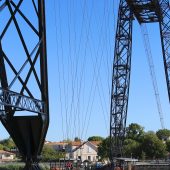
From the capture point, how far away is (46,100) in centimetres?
2161

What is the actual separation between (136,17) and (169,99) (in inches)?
336

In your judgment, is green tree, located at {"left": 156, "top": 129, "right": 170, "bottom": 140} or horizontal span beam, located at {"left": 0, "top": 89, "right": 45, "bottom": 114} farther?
green tree, located at {"left": 156, "top": 129, "right": 170, "bottom": 140}

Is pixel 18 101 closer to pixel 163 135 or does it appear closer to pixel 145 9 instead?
pixel 145 9

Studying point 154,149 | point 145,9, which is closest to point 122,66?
point 145,9

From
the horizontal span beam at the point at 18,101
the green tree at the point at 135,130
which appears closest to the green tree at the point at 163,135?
the green tree at the point at 135,130

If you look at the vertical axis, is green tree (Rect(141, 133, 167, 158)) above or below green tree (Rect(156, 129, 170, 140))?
below

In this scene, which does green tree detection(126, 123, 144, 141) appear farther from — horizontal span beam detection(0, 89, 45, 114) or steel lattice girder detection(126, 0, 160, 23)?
horizontal span beam detection(0, 89, 45, 114)

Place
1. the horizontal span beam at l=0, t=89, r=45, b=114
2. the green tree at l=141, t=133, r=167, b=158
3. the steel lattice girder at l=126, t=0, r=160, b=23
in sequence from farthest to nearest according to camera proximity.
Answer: the green tree at l=141, t=133, r=167, b=158 < the steel lattice girder at l=126, t=0, r=160, b=23 < the horizontal span beam at l=0, t=89, r=45, b=114

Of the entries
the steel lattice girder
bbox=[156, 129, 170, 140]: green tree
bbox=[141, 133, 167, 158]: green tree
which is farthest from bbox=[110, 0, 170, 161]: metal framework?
bbox=[156, 129, 170, 140]: green tree

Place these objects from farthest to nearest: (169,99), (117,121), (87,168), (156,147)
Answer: (156,147) → (117,121) → (169,99) → (87,168)

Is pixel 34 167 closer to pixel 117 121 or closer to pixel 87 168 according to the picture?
pixel 87 168

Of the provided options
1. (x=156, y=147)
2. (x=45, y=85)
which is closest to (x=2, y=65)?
(x=45, y=85)

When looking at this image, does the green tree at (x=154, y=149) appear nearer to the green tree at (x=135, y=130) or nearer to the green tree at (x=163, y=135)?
the green tree at (x=135, y=130)

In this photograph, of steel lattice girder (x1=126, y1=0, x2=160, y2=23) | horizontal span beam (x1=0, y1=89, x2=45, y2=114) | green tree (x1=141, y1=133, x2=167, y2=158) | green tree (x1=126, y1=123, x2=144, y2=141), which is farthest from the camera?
green tree (x1=126, y1=123, x2=144, y2=141)
